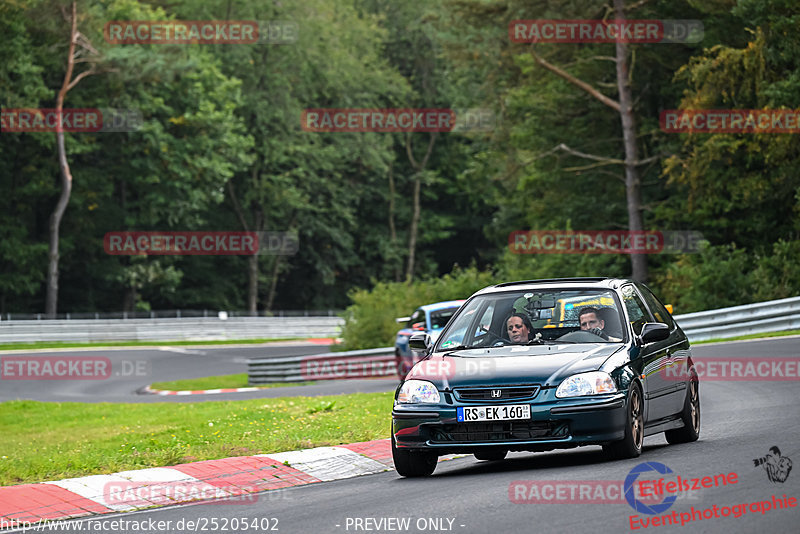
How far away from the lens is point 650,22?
39.5m

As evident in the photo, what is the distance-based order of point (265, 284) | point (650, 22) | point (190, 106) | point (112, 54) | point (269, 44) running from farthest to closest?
point (265, 284), point (269, 44), point (190, 106), point (112, 54), point (650, 22)

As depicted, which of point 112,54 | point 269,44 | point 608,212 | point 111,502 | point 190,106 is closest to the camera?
point 111,502

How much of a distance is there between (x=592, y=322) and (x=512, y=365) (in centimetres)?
123

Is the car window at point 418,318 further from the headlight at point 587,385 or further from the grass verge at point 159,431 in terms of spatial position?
the headlight at point 587,385

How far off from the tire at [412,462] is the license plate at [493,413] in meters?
0.52

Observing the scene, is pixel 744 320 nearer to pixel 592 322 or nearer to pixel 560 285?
pixel 560 285

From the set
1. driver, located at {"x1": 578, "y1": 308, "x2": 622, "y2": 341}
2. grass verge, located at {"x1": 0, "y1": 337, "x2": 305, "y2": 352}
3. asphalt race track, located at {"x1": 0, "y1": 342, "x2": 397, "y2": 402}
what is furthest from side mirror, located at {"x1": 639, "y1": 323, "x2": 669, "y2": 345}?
grass verge, located at {"x1": 0, "y1": 337, "x2": 305, "y2": 352}

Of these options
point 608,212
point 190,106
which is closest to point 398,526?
point 608,212

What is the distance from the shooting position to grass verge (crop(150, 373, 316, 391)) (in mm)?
31203

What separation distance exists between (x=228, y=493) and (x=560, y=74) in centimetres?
3357

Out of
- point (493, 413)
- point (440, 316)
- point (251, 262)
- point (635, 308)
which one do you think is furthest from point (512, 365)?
point (251, 262)

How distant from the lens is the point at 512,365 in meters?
9.68

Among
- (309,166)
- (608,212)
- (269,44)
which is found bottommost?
(608,212)

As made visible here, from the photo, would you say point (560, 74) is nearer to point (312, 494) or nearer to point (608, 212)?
point (608, 212)
